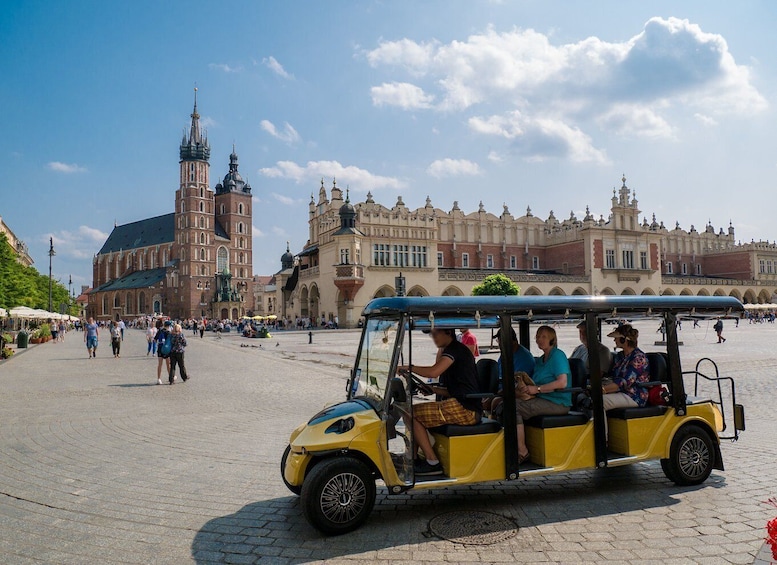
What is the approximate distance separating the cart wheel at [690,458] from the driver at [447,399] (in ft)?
7.35

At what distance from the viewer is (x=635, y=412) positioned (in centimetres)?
595

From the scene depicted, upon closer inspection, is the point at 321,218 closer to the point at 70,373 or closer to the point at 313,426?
the point at 70,373

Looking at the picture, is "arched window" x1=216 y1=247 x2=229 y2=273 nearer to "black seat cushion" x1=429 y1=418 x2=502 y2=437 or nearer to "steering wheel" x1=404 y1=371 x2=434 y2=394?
"steering wheel" x1=404 y1=371 x2=434 y2=394

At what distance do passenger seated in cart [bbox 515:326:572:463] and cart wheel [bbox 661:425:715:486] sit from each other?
1.27 metres

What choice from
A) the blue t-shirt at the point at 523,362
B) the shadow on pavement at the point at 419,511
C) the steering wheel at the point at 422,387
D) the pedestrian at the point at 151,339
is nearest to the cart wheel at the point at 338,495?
the shadow on pavement at the point at 419,511

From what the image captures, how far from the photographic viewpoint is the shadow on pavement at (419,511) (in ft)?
14.8

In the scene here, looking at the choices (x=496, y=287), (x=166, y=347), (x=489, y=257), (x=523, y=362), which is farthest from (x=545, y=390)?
(x=489, y=257)

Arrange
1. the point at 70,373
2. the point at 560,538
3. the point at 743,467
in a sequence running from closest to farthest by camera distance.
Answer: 1. the point at 560,538
2. the point at 743,467
3. the point at 70,373

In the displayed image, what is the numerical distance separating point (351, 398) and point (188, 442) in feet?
11.3

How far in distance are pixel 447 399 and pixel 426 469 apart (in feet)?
2.16

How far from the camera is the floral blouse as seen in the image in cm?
618

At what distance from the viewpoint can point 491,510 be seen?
210 inches

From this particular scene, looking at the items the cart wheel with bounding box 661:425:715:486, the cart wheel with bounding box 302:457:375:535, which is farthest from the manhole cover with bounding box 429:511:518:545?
the cart wheel with bounding box 661:425:715:486

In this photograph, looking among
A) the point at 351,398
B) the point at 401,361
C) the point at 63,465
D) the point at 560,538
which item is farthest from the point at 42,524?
the point at 560,538
